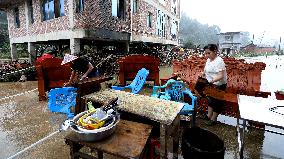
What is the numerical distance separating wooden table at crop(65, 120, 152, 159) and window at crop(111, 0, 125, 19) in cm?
1083

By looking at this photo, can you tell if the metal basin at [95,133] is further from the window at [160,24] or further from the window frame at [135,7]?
the window at [160,24]

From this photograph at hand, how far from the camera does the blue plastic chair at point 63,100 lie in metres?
4.95

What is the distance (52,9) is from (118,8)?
13.3 feet

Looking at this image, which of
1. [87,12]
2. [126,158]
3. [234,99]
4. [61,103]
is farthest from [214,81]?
[87,12]

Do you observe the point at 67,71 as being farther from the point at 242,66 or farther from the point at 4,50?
the point at 4,50

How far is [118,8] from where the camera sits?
42.6 feet

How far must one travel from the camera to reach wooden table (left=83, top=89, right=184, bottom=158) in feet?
8.64

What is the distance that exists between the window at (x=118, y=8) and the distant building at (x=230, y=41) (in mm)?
47669

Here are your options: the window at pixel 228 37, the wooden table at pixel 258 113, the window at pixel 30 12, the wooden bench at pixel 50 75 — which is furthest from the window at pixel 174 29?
the window at pixel 228 37

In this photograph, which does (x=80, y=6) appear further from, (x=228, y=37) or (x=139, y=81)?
(x=228, y=37)

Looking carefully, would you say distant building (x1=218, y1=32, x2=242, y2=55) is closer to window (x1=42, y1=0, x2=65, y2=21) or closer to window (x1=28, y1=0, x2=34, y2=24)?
window (x1=28, y1=0, x2=34, y2=24)

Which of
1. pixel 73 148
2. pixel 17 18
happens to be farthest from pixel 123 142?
pixel 17 18

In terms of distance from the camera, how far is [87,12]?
33.9ft

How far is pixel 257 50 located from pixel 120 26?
64144mm
